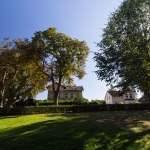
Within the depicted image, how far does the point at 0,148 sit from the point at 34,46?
22.6 m

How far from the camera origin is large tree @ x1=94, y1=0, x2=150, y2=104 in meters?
12.0

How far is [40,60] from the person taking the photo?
96.8 ft

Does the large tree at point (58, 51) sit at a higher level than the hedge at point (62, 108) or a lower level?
higher

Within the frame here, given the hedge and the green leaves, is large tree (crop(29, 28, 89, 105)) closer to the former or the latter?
the hedge

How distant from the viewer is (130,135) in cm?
850

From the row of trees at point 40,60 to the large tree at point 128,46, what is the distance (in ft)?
47.2

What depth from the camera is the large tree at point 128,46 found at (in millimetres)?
12047

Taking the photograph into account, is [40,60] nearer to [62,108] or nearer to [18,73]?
[18,73]

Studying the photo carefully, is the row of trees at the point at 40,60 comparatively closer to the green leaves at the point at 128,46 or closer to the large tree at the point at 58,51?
the large tree at the point at 58,51

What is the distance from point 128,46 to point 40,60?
→ 2068 centimetres

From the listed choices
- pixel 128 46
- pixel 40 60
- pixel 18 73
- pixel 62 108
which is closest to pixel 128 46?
pixel 128 46

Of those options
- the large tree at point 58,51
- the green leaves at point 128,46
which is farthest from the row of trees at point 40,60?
the green leaves at point 128,46

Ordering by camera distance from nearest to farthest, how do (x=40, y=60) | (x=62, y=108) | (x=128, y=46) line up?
(x=128, y=46)
(x=62, y=108)
(x=40, y=60)

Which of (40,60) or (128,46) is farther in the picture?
(40,60)
